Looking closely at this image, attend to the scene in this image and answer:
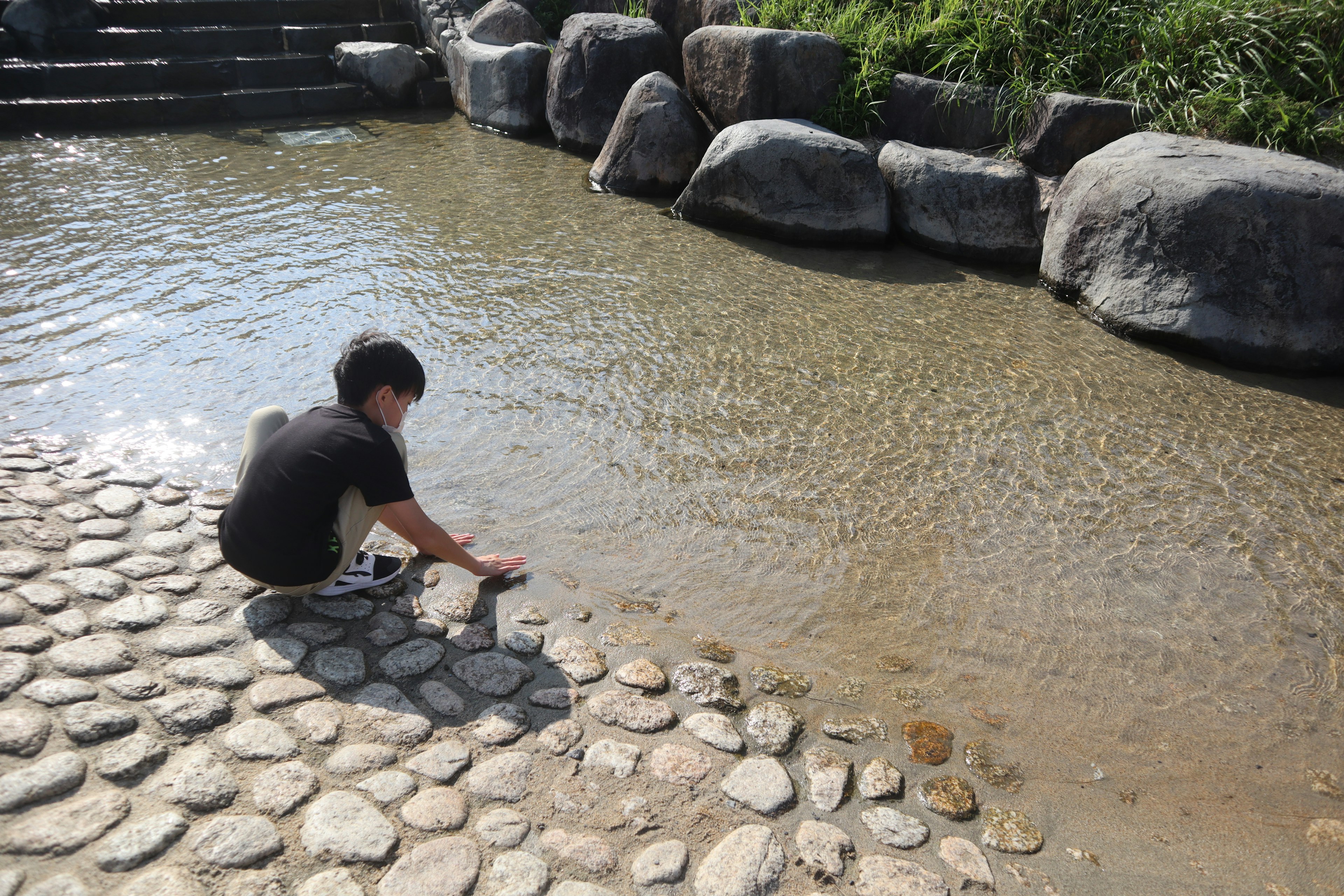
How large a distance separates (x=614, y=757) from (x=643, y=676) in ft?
1.25

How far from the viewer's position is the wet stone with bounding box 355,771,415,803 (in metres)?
2.17

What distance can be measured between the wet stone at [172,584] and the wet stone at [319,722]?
81 cm

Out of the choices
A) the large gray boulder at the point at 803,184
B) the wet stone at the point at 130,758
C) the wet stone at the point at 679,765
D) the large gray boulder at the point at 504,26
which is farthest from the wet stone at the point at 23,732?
the large gray boulder at the point at 504,26

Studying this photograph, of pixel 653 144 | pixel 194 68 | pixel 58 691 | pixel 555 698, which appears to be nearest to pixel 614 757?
pixel 555 698

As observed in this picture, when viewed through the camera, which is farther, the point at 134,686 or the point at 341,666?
the point at 341,666

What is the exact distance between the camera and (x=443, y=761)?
7.58ft

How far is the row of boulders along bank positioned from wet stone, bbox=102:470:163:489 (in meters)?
4.80

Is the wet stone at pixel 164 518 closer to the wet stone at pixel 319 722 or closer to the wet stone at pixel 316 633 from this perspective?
the wet stone at pixel 316 633

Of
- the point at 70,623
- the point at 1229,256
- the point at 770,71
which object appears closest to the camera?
the point at 70,623

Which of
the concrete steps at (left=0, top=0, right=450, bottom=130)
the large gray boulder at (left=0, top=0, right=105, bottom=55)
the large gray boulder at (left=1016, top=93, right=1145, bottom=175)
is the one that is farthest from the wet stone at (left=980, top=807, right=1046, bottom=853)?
the large gray boulder at (left=0, top=0, right=105, bottom=55)

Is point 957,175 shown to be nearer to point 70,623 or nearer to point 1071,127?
point 1071,127

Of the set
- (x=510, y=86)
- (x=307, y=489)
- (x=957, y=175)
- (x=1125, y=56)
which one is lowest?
(x=307, y=489)

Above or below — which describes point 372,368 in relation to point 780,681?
above

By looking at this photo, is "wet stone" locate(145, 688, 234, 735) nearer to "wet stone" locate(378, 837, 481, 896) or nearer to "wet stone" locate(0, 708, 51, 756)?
"wet stone" locate(0, 708, 51, 756)
